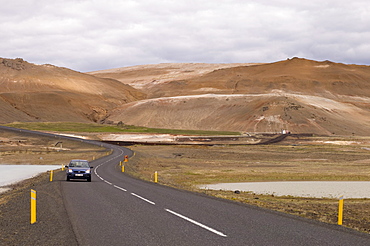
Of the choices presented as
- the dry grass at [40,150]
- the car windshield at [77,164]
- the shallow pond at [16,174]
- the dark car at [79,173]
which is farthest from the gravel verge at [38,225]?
the dry grass at [40,150]

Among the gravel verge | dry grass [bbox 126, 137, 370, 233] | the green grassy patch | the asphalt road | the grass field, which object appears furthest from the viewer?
the green grassy patch

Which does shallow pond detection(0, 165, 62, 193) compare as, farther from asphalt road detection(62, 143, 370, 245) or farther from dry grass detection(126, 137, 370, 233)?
asphalt road detection(62, 143, 370, 245)

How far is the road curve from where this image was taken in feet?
41.2

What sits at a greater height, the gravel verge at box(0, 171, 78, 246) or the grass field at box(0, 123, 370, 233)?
the gravel verge at box(0, 171, 78, 246)

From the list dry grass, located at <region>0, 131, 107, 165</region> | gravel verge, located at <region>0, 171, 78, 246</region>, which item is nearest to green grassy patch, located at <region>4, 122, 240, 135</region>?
dry grass, located at <region>0, 131, 107, 165</region>

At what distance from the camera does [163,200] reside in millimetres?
22031

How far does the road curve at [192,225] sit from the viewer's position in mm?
12562

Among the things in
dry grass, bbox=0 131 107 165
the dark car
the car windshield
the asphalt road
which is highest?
the asphalt road

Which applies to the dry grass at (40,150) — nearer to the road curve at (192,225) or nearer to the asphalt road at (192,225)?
the asphalt road at (192,225)

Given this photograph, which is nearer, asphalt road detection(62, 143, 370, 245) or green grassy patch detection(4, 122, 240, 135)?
asphalt road detection(62, 143, 370, 245)

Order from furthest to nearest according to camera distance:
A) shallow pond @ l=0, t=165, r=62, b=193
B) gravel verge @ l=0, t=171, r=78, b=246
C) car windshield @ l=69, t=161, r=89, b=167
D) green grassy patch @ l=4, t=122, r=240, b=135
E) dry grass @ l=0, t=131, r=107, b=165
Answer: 1. green grassy patch @ l=4, t=122, r=240, b=135
2. dry grass @ l=0, t=131, r=107, b=165
3. shallow pond @ l=0, t=165, r=62, b=193
4. car windshield @ l=69, t=161, r=89, b=167
5. gravel verge @ l=0, t=171, r=78, b=246

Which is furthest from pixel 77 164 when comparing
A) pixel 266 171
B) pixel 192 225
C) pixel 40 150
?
pixel 40 150

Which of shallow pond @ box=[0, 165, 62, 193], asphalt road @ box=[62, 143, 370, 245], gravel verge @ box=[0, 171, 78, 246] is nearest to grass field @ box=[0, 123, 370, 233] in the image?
asphalt road @ box=[62, 143, 370, 245]

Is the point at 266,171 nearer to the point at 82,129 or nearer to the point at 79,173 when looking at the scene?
the point at 79,173
